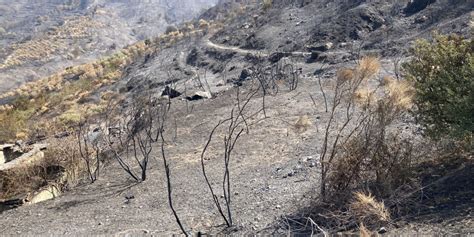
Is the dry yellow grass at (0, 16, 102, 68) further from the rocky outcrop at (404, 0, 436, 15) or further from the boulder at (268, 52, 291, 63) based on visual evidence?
the rocky outcrop at (404, 0, 436, 15)

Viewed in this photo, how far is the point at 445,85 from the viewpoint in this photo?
7566 mm

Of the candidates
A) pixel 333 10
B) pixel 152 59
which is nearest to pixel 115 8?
pixel 152 59

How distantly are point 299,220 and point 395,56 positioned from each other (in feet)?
73.7

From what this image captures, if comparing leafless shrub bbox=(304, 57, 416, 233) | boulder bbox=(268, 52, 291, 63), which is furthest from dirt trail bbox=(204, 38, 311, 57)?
leafless shrub bbox=(304, 57, 416, 233)

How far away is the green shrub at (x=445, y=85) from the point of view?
7152 mm

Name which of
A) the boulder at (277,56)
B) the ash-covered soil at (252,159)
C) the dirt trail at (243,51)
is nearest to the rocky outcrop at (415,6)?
the ash-covered soil at (252,159)

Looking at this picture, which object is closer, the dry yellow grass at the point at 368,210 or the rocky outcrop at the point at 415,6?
the dry yellow grass at the point at 368,210

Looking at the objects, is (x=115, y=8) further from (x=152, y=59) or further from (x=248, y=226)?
(x=248, y=226)

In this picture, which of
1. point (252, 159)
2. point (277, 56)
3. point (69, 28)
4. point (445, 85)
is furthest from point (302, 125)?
point (69, 28)

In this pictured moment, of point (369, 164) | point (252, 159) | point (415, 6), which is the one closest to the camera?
point (369, 164)

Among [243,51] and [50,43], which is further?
[50,43]

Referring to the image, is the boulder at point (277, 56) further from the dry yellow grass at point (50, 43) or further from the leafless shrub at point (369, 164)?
the dry yellow grass at point (50, 43)

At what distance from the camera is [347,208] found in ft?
23.9

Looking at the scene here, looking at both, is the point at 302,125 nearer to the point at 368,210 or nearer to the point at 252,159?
the point at 252,159
